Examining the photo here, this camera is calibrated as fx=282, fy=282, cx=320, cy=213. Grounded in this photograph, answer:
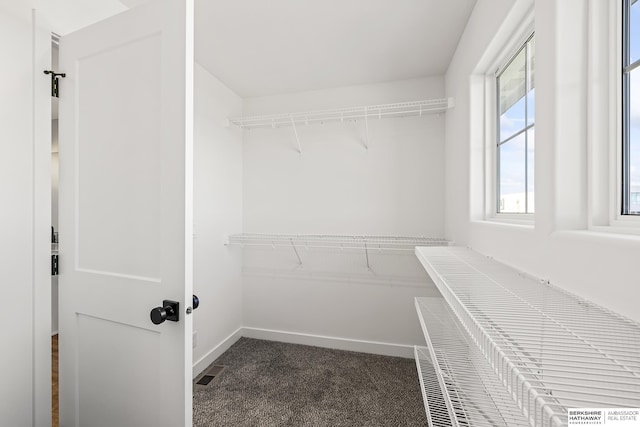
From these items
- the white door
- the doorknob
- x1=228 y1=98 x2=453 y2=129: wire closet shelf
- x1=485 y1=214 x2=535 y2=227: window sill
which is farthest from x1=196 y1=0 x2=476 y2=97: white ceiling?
the doorknob

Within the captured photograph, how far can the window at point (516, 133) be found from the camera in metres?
1.27

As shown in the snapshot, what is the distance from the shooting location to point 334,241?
8.54 feet

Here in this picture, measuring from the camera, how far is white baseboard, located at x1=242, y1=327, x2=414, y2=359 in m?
2.47

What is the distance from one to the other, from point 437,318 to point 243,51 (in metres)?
2.24

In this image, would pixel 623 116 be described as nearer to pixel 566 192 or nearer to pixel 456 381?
pixel 566 192

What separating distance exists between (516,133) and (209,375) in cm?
259

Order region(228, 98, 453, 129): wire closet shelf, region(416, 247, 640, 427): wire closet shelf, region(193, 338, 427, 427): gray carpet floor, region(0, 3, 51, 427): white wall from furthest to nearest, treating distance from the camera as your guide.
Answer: region(228, 98, 453, 129): wire closet shelf < region(193, 338, 427, 427): gray carpet floor < region(0, 3, 51, 427): white wall < region(416, 247, 640, 427): wire closet shelf

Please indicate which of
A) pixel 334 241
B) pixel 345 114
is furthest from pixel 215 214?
pixel 345 114

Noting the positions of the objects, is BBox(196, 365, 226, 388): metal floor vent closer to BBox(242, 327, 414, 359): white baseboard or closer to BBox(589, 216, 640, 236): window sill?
BBox(242, 327, 414, 359): white baseboard

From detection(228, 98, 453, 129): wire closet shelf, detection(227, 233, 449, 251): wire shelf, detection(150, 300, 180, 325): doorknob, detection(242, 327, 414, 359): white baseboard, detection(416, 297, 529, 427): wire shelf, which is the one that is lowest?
detection(242, 327, 414, 359): white baseboard

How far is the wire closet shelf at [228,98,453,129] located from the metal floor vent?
2.12m

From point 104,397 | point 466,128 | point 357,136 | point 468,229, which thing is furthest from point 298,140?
point 104,397

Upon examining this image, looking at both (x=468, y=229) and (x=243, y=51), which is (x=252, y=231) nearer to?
(x=243, y=51)

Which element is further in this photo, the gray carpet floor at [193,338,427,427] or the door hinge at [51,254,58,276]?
the gray carpet floor at [193,338,427,427]
